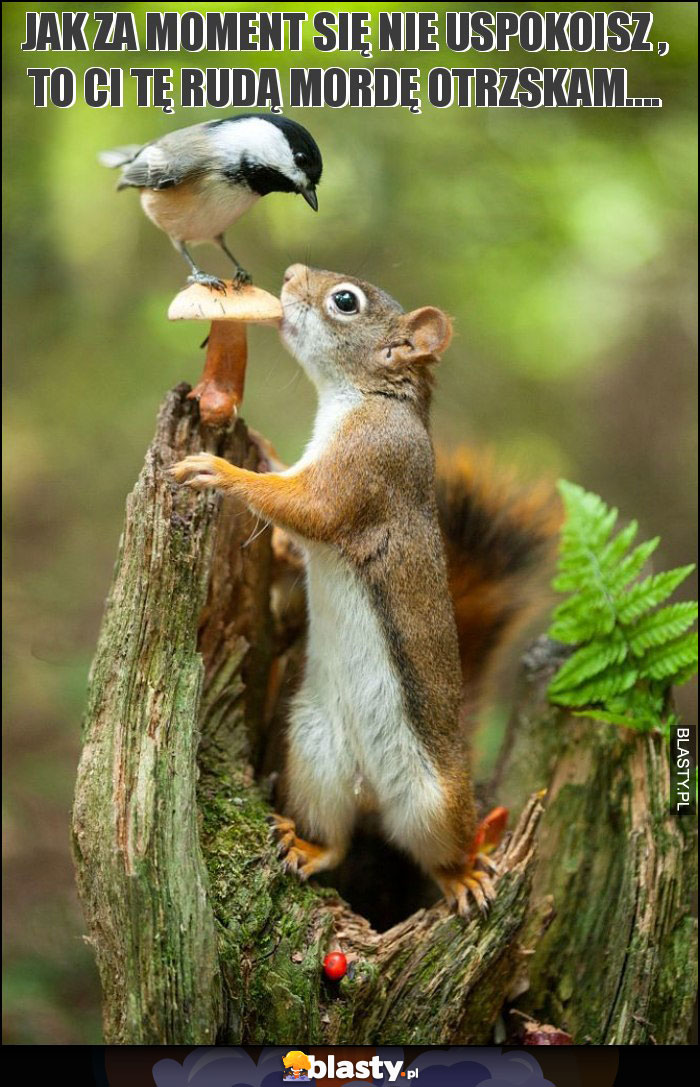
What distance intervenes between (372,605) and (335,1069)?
823mm

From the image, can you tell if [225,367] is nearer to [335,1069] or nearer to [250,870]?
[250,870]

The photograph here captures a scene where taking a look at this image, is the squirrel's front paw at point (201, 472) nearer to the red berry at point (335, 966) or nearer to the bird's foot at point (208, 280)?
the bird's foot at point (208, 280)

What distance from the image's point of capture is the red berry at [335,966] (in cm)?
168

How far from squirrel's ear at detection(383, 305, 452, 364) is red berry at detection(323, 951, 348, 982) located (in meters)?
1.11

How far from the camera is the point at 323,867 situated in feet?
6.13

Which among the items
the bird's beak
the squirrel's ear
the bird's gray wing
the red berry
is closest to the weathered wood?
the red berry

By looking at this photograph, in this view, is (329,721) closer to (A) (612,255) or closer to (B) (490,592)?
(B) (490,592)

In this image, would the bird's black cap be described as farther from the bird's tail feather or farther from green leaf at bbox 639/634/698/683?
green leaf at bbox 639/634/698/683

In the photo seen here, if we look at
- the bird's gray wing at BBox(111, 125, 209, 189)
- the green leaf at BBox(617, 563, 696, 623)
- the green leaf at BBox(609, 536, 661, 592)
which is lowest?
the green leaf at BBox(617, 563, 696, 623)

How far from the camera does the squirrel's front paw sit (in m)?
1.65

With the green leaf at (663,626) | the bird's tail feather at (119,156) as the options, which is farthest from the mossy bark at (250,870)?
the bird's tail feather at (119,156)

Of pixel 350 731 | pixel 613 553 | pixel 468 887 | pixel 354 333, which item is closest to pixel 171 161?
pixel 354 333

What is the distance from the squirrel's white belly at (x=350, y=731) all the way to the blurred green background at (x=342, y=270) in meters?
0.50

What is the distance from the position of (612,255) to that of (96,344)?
58.3 inches
